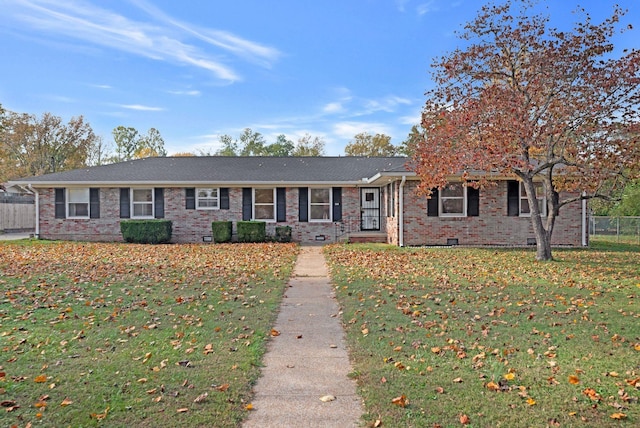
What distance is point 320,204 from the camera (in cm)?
2092

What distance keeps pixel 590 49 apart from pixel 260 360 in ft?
36.8

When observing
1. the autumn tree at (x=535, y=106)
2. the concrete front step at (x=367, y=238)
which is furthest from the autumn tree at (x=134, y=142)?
the autumn tree at (x=535, y=106)

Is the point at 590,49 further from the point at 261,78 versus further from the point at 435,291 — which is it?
the point at 261,78

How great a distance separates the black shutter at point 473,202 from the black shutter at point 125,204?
1366 cm

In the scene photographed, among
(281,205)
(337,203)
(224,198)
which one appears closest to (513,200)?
(337,203)

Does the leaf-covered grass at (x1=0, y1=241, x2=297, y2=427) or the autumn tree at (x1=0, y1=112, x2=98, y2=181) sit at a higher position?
the autumn tree at (x1=0, y1=112, x2=98, y2=181)

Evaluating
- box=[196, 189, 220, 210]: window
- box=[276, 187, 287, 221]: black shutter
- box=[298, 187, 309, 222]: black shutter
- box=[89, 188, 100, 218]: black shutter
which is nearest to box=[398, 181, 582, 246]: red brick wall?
box=[298, 187, 309, 222]: black shutter

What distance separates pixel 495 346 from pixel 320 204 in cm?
1576

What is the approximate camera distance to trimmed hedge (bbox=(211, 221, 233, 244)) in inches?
782

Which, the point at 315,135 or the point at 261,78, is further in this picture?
the point at 315,135

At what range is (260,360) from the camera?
497 centimetres

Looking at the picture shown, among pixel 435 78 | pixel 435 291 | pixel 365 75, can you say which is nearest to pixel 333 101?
pixel 365 75

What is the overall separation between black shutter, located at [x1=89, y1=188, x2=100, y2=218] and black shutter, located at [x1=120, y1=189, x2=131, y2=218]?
979 millimetres

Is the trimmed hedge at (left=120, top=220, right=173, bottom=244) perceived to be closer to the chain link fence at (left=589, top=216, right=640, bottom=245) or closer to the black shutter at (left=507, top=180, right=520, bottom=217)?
the black shutter at (left=507, top=180, right=520, bottom=217)
